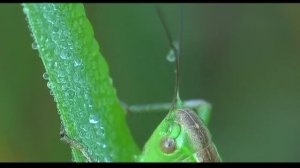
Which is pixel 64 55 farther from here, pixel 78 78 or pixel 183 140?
pixel 183 140

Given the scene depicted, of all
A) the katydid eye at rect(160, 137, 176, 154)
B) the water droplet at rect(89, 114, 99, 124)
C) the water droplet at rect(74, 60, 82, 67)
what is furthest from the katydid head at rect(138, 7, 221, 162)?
the water droplet at rect(74, 60, 82, 67)

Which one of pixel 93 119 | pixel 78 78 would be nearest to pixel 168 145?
pixel 93 119

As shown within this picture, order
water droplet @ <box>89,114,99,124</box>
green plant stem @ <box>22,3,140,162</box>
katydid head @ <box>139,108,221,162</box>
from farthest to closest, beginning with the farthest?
1. katydid head @ <box>139,108,221,162</box>
2. water droplet @ <box>89,114,99,124</box>
3. green plant stem @ <box>22,3,140,162</box>

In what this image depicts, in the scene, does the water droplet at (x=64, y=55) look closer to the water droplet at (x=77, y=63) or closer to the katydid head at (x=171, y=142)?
the water droplet at (x=77, y=63)

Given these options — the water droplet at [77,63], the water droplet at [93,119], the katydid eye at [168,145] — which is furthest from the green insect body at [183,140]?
the water droplet at [77,63]

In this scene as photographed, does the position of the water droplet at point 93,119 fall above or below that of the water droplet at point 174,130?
above

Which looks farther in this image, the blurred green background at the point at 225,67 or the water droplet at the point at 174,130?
the blurred green background at the point at 225,67

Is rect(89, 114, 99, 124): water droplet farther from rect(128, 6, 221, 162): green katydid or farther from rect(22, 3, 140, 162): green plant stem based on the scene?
rect(128, 6, 221, 162): green katydid
